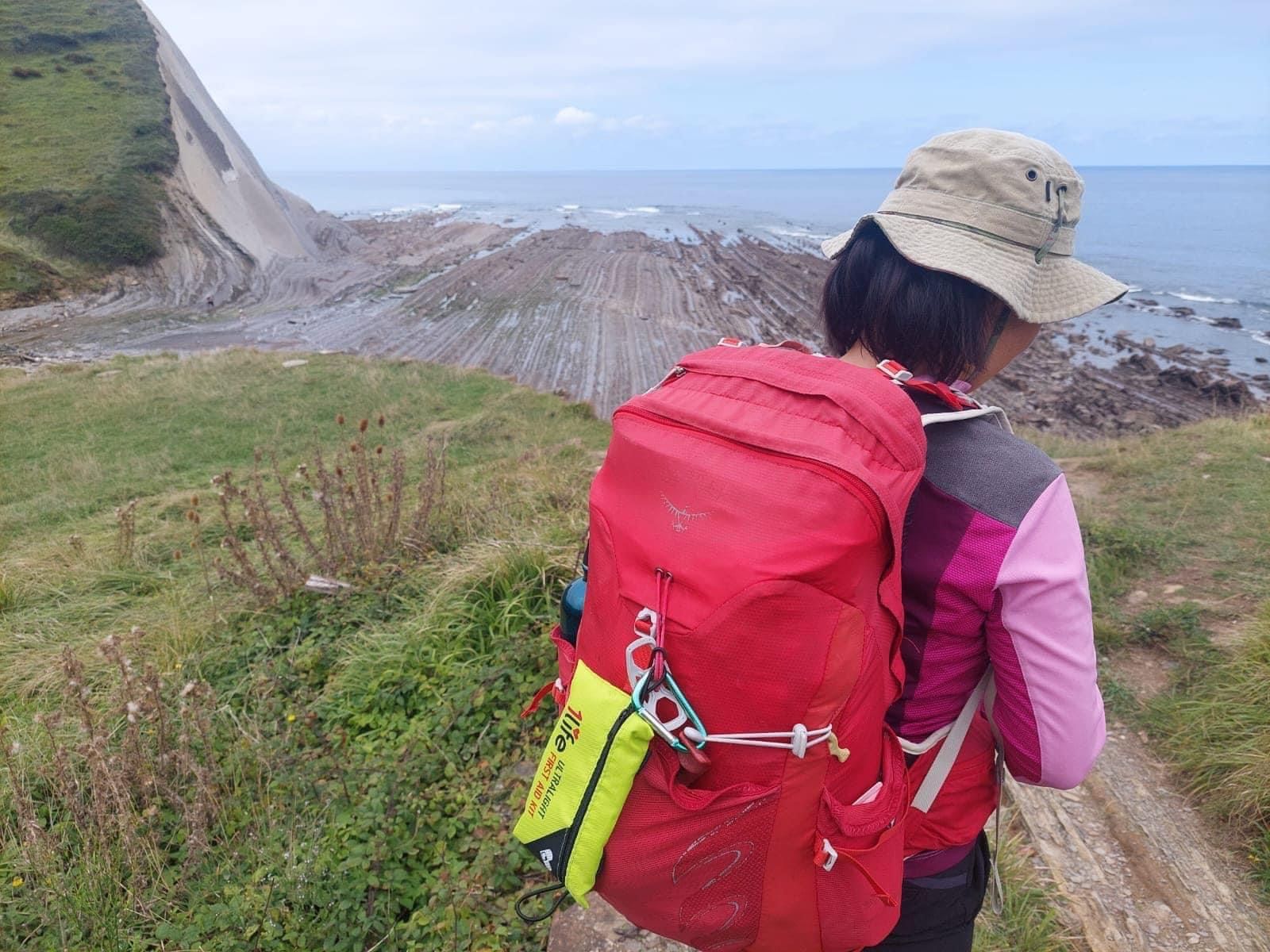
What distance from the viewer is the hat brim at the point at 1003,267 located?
1.38 metres

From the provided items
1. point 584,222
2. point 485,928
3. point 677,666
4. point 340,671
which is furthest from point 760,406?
point 584,222

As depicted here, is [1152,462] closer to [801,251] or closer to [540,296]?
[540,296]

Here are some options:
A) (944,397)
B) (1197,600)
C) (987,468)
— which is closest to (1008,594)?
(987,468)

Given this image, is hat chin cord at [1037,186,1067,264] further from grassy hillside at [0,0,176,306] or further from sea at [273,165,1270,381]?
grassy hillside at [0,0,176,306]

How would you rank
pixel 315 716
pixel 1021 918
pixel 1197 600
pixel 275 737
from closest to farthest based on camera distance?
pixel 1021 918
pixel 275 737
pixel 315 716
pixel 1197 600

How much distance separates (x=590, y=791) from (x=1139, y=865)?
10.2 ft

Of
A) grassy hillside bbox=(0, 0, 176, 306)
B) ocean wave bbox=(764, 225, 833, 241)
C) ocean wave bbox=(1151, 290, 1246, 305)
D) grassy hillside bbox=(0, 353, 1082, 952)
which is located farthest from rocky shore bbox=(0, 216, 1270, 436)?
ocean wave bbox=(764, 225, 833, 241)

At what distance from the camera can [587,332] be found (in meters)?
22.8

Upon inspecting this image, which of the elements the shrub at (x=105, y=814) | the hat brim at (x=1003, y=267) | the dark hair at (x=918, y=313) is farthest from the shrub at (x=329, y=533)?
the hat brim at (x=1003, y=267)

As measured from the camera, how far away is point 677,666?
1.18 meters

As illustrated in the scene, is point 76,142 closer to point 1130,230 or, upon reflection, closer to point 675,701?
point 675,701

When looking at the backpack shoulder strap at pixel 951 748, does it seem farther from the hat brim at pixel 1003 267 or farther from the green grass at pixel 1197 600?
the green grass at pixel 1197 600

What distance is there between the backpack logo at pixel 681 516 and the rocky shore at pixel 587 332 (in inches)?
639

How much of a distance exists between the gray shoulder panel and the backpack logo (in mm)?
404
